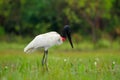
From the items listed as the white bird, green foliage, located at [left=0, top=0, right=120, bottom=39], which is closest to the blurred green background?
green foliage, located at [left=0, top=0, right=120, bottom=39]

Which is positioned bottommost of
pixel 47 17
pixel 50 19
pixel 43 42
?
pixel 43 42

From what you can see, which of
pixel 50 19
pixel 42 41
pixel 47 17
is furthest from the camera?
pixel 50 19

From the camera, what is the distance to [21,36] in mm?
33625

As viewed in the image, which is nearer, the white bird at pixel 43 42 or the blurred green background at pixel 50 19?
the white bird at pixel 43 42

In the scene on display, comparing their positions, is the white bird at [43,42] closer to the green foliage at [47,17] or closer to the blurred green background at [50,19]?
the blurred green background at [50,19]

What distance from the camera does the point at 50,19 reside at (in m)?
34.7

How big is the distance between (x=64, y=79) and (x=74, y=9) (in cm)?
2616

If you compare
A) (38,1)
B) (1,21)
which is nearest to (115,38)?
(38,1)

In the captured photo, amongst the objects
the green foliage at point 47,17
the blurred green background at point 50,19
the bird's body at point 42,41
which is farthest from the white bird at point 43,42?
the green foliage at point 47,17

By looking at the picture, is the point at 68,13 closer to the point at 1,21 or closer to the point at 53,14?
the point at 53,14

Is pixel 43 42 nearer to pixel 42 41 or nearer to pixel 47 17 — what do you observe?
pixel 42 41

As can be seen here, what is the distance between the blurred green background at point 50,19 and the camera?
32.9 meters

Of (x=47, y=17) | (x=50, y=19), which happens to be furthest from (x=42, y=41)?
(x=50, y=19)

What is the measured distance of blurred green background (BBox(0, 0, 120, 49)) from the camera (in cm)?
3291
